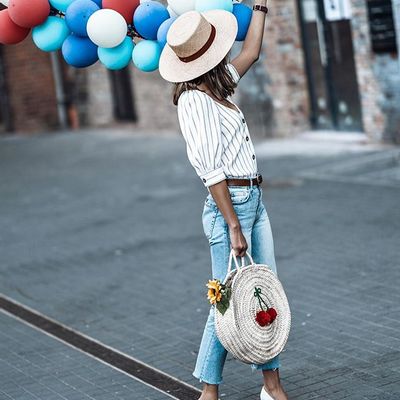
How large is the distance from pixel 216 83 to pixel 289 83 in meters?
11.3

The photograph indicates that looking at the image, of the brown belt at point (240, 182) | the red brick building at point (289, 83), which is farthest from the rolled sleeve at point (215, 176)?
the red brick building at point (289, 83)

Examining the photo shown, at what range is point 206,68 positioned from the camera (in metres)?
5.44

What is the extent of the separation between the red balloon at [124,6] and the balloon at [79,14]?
0.09 metres

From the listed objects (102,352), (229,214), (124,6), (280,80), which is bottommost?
(102,352)

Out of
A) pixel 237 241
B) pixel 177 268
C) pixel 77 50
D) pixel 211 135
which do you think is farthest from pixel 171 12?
pixel 177 268

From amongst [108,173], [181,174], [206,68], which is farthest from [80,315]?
[108,173]

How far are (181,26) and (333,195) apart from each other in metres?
6.61

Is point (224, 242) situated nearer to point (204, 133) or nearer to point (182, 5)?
point (204, 133)

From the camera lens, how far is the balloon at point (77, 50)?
6.37 meters

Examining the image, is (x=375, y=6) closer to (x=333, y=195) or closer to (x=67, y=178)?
(x=333, y=195)

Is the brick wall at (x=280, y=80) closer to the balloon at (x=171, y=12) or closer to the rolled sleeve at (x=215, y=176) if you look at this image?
the balloon at (x=171, y=12)

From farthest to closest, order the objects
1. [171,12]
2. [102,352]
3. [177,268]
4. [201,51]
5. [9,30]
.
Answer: [177,268] < [102,352] < [9,30] < [171,12] < [201,51]

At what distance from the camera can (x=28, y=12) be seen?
6172 mm

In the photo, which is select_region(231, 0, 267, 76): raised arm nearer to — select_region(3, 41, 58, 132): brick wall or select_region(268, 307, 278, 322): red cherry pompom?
select_region(268, 307, 278, 322): red cherry pompom
